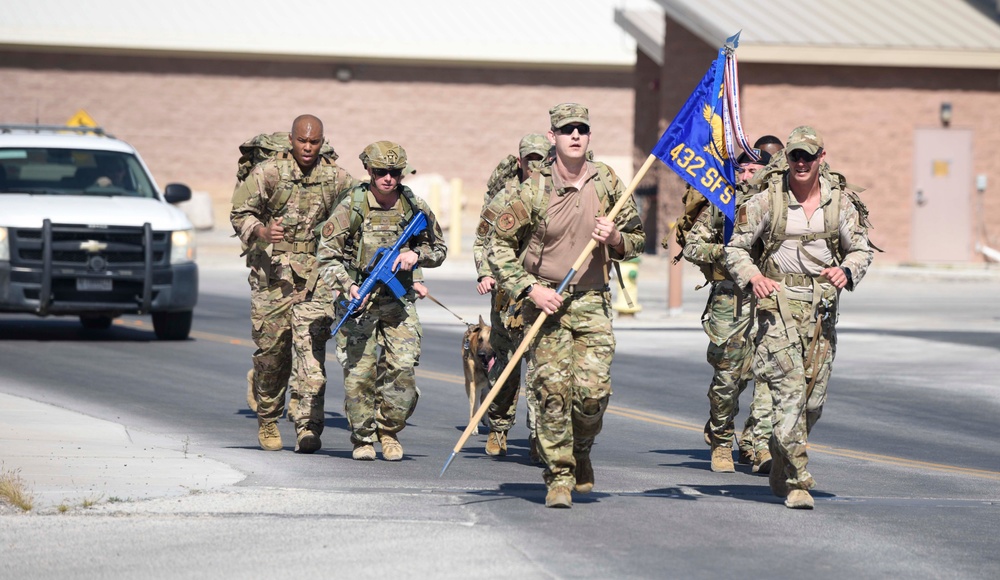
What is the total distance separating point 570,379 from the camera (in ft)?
29.9

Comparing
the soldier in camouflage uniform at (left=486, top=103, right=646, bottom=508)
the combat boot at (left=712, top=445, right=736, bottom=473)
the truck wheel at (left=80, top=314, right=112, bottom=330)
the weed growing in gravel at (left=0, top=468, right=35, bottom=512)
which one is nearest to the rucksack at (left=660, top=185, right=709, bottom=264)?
the combat boot at (left=712, top=445, right=736, bottom=473)

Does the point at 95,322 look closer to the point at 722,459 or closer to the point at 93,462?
the point at 93,462

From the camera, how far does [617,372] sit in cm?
1733

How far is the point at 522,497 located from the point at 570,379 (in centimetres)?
83

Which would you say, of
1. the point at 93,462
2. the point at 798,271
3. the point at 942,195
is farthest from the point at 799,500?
the point at 942,195

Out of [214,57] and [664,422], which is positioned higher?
[214,57]

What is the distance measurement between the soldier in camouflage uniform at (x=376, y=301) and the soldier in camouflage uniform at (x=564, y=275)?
1560mm

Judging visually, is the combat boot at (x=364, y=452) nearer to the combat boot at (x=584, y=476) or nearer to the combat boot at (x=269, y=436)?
the combat boot at (x=269, y=436)

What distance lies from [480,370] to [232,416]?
2362 millimetres

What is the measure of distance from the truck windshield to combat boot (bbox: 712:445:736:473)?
995 cm

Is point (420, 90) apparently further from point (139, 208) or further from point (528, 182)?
point (528, 182)

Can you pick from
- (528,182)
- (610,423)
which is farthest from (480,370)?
(528,182)

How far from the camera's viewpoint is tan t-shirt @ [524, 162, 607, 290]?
30.5 ft

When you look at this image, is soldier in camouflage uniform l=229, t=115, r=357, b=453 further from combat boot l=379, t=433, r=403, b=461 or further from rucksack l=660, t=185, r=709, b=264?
rucksack l=660, t=185, r=709, b=264
